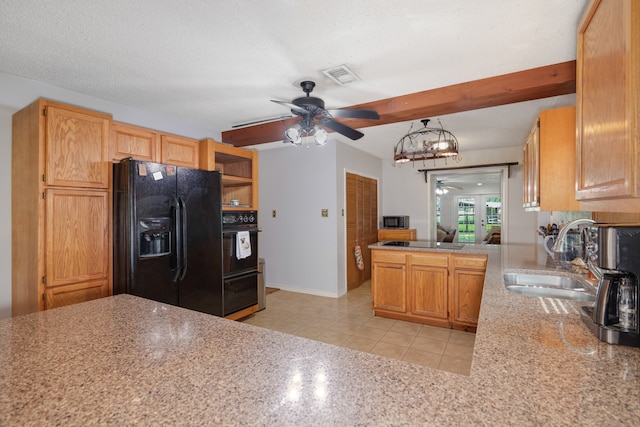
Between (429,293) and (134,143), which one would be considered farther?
(429,293)

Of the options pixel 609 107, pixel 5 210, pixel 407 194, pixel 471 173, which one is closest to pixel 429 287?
pixel 609 107

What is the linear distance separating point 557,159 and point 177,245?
2.92 m

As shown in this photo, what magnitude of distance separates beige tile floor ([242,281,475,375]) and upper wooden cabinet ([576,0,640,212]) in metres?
1.92

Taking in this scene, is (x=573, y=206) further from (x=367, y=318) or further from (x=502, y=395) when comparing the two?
(x=367, y=318)

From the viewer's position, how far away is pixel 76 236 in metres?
2.32

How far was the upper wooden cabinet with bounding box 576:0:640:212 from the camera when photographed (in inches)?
31.4

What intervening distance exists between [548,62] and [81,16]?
2.94m

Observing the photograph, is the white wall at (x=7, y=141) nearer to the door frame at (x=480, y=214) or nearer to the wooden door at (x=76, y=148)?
the wooden door at (x=76, y=148)

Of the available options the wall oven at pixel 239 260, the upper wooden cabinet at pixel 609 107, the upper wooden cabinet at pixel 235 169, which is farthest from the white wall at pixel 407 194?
the upper wooden cabinet at pixel 609 107

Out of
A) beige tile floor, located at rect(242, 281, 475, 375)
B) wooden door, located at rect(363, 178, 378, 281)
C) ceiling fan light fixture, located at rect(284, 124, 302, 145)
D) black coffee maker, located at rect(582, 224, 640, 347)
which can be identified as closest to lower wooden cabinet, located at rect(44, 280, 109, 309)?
beige tile floor, located at rect(242, 281, 475, 375)

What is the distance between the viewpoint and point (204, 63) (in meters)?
2.20

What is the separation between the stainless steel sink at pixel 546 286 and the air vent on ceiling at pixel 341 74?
185 centimetres

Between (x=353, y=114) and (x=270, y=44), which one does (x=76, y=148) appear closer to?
(x=270, y=44)

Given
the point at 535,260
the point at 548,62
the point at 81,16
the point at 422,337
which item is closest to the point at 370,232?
the point at 422,337
